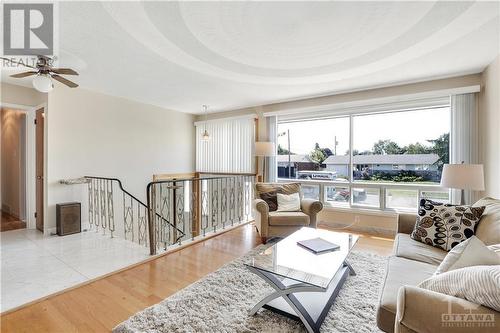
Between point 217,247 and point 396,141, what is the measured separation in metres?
3.41

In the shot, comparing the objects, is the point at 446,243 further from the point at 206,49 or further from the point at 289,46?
the point at 206,49

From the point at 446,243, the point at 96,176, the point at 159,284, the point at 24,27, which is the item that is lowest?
the point at 159,284

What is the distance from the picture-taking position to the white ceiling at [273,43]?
1965 mm

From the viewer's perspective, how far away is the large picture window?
148 inches

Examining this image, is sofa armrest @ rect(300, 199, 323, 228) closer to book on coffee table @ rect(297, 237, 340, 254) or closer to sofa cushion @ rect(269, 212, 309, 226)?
sofa cushion @ rect(269, 212, 309, 226)

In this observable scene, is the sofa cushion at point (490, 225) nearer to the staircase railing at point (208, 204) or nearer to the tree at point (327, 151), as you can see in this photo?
the tree at point (327, 151)

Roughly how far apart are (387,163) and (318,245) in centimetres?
269

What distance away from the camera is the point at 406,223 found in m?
2.56

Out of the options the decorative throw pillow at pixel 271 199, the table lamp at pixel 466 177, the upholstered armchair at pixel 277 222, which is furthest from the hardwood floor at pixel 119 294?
the table lamp at pixel 466 177

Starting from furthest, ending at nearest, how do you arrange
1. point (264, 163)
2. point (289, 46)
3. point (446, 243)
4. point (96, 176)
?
point (264, 163)
point (96, 176)
point (289, 46)
point (446, 243)

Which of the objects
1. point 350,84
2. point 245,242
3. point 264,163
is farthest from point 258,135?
point 245,242

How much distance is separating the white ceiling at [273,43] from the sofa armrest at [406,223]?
1.86m

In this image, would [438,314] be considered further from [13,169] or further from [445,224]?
[13,169]

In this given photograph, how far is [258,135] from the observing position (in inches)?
206
